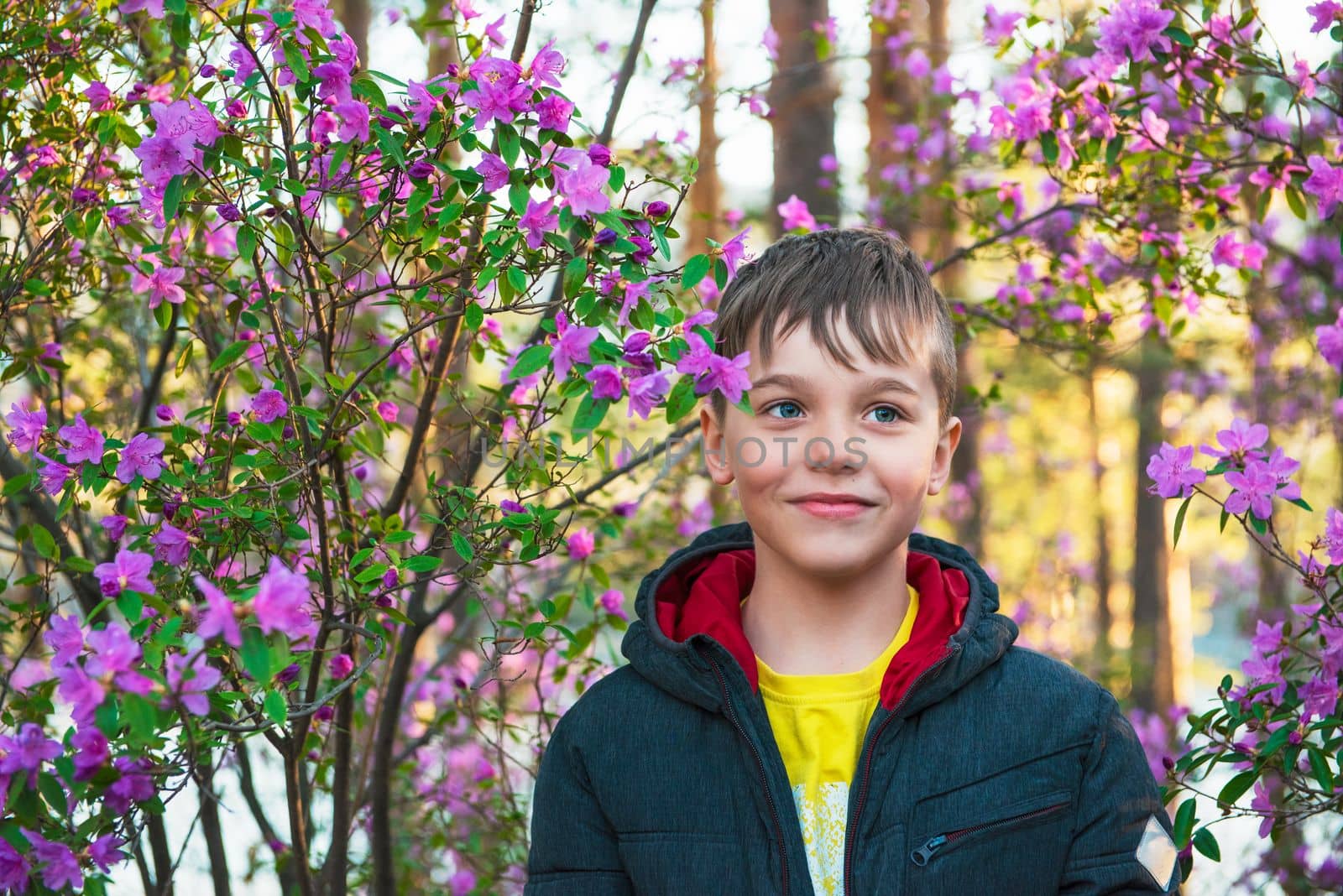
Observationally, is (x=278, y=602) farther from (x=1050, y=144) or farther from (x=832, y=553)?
(x=1050, y=144)

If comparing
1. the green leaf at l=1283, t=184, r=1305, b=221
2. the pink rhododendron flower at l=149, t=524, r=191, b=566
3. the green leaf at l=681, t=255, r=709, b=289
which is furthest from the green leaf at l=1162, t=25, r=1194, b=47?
the pink rhododendron flower at l=149, t=524, r=191, b=566

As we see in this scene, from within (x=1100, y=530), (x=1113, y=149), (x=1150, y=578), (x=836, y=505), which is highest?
(x=1100, y=530)

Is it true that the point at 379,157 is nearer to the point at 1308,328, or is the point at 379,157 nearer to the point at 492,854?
the point at 492,854

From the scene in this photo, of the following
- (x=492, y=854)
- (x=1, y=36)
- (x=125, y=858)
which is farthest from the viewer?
(x=492, y=854)

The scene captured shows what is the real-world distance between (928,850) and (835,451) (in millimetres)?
554

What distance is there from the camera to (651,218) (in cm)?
165

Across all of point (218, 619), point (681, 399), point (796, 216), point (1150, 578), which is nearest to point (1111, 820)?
point (681, 399)

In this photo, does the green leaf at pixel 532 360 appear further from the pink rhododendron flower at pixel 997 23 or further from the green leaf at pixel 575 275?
the pink rhododendron flower at pixel 997 23

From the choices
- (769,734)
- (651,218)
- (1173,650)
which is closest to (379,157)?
(651,218)

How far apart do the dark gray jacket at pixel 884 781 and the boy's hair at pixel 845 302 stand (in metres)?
0.38

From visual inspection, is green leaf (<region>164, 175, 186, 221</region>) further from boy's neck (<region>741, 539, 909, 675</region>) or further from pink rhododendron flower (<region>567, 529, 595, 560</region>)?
pink rhododendron flower (<region>567, 529, 595, 560</region>)

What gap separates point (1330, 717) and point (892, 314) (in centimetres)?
92

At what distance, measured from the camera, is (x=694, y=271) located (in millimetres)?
1552

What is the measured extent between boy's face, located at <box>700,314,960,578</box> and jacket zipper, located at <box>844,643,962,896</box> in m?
0.17
